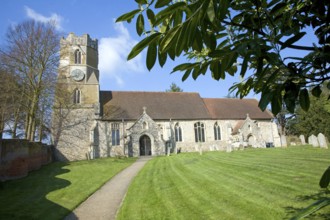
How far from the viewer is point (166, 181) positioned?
11.0 m

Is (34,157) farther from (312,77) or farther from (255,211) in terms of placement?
(312,77)

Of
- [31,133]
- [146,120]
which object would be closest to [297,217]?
[31,133]

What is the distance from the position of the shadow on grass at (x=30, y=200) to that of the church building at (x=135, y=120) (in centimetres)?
1436

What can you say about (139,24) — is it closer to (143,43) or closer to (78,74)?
(143,43)

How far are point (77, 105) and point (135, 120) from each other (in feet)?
23.3

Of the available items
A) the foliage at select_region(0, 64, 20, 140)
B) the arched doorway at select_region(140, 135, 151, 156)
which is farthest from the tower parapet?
the arched doorway at select_region(140, 135, 151, 156)

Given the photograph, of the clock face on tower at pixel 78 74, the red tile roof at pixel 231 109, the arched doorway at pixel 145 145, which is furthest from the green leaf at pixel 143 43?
the red tile roof at pixel 231 109

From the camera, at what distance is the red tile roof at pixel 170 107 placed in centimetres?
3141

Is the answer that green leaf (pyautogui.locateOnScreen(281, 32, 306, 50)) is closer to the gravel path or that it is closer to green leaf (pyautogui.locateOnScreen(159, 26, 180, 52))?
green leaf (pyautogui.locateOnScreen(159, 26, 180, 52))

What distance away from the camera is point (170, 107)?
110ft

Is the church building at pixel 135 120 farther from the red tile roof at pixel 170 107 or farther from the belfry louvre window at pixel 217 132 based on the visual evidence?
the belfry louvre window at pixel 217 132

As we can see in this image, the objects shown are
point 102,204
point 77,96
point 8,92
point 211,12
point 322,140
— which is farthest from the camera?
point 77,96

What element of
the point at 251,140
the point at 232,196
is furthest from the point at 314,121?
Answer: the point at 232,196

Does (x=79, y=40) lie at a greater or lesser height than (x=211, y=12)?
greater
